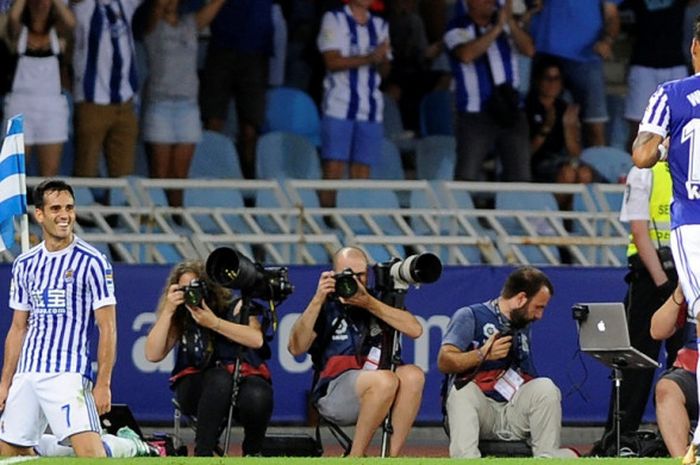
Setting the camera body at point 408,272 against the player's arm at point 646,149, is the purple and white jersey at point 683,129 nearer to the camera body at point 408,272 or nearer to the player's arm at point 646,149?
the player's arm at point 646,149

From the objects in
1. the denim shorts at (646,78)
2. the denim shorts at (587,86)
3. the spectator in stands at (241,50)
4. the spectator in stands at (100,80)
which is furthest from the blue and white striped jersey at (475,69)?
the spectator in stands at (100,80)

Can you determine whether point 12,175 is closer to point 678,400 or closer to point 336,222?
point 336,222

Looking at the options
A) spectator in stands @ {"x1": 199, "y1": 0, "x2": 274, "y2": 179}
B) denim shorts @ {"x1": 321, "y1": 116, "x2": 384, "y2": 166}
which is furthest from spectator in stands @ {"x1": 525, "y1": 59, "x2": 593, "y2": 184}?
spectator in stands @ {"x1": 199, "y1": 0, "x2": 274, "y2": 179}

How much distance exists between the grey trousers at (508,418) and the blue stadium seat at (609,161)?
566cm

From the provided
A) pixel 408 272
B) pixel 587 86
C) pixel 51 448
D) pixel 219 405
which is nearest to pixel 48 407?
pixel 51 448

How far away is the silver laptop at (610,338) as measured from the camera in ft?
37.3

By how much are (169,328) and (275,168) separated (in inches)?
182

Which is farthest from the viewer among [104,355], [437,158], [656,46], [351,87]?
[656,46]

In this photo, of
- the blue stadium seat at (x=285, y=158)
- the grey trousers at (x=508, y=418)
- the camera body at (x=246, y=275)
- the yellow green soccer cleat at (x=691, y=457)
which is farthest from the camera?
the blue stadium seat at (x=285, y=158)

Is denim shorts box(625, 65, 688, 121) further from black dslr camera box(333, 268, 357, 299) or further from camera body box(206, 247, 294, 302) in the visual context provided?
camera body box(206, 247, 294, 302)

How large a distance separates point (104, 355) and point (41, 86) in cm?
512

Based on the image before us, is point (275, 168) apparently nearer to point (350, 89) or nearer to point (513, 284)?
point (350, 89)

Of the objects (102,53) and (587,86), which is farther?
(587,86)

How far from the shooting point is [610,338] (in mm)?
11414
